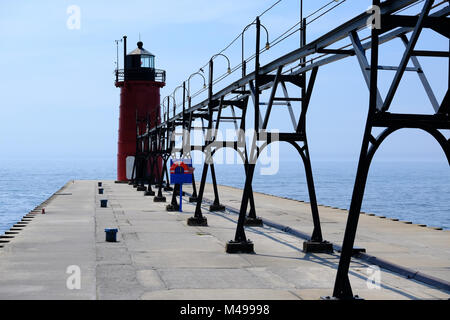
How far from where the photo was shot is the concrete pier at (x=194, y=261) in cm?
1178

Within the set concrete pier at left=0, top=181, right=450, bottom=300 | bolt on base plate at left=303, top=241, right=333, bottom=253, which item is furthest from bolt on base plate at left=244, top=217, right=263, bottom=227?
bolt on base plate at left=303, top=241, right=333, bottom=253

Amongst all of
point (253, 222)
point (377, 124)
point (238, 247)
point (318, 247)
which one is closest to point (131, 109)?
point (253, 222)

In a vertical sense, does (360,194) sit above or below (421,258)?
above

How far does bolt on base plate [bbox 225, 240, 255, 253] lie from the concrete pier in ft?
0.82

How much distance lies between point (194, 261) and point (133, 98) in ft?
158

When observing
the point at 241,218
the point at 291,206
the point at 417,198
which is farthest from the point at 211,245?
the point at 417,198

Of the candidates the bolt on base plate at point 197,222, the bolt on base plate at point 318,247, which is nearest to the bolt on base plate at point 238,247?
the bolt on base plate at point 318,247

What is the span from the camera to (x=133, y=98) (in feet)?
203

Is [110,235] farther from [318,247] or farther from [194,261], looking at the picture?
[318,247]

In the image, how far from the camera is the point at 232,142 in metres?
22.7

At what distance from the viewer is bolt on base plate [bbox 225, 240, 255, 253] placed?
16.7 meters

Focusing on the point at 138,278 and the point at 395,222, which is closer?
the point at 138,278
